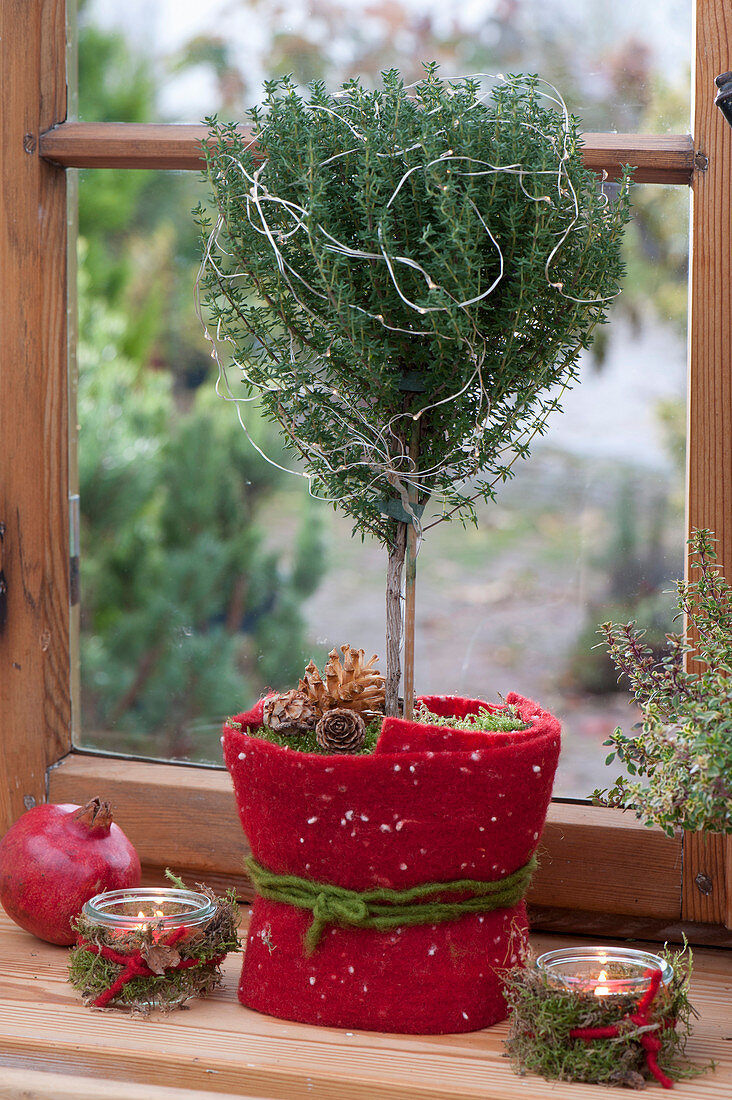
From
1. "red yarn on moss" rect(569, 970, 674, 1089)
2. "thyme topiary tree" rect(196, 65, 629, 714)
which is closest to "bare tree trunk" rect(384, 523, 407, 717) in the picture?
"thyme topiary tree" rect(196, 65, 629, 714)

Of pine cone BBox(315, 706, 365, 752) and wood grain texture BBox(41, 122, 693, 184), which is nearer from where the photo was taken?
A: pine cone BBox(315, 706, 365, 752)

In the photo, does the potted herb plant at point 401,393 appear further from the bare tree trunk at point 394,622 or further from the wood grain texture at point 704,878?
the wood grain texture at point 704,878

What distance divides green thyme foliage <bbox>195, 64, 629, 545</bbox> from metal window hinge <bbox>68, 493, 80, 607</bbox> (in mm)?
329

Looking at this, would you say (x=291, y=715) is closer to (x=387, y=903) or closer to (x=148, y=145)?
(x=387, y=903)

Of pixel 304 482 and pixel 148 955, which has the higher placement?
pixel 304 482

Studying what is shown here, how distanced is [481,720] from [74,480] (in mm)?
474

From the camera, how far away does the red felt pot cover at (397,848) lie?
2.03ft

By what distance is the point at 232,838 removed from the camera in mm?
888

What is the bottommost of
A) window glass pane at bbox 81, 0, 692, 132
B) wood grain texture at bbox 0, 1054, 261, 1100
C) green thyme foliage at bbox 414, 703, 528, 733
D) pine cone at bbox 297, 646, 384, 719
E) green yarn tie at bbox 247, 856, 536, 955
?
wood grain texture at bbox 0, 1054, 261, 1100

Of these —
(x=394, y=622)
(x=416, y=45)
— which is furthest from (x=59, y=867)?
(x=416, y=45)

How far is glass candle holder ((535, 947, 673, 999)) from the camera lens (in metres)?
0.61

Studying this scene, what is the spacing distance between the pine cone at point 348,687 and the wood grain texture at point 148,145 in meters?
0.44

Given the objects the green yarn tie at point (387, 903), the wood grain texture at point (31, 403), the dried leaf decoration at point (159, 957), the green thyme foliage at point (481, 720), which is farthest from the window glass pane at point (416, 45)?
the dried leaf decoration at point (159, 957)

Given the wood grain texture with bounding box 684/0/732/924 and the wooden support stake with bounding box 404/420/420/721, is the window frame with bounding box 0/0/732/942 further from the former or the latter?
the wooden support stake with bounding box 404/420/420/721
